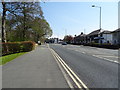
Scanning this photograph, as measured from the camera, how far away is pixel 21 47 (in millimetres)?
25875

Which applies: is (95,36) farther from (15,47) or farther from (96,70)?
(96,70)

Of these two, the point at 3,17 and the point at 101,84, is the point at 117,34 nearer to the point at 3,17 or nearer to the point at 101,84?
the point at 3,17

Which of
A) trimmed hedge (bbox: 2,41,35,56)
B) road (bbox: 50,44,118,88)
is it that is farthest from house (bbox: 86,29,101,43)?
road (bbox: 50,44,118,88)

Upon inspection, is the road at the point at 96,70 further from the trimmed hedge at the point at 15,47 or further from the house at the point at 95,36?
the house at the point at 95,36

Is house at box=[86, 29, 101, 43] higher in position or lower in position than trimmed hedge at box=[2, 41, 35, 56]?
higher

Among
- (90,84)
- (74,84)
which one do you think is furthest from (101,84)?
(74,84)

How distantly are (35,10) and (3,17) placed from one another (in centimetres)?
659

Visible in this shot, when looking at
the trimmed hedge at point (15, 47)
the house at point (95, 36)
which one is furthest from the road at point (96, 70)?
the house at point (95, 36)

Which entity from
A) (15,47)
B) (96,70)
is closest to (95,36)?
(15,47)

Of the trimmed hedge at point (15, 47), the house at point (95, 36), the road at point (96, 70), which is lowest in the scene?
the road at point (96, 70)

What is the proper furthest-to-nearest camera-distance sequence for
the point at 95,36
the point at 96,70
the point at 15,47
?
the point at 95,36, the point at 15,47, the point at 96,70

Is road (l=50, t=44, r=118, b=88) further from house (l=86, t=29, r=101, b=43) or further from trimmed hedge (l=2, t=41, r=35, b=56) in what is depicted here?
house (l=86, t=29, r=101, b=43)

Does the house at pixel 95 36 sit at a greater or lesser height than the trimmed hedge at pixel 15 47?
greater

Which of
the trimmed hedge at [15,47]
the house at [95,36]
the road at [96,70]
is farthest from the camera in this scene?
the house at [95,36]
